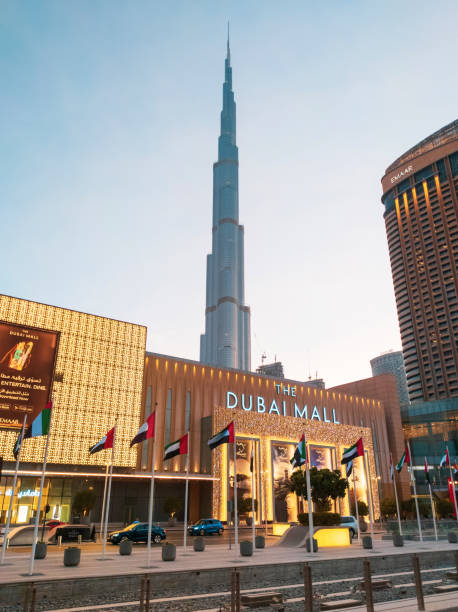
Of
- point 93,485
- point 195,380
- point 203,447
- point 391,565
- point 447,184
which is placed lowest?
point 391,565

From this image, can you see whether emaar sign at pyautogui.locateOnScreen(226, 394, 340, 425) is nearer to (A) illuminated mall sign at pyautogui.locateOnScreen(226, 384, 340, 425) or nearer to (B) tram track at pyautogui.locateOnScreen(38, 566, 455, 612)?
(A) illuminated mall sign at pyautogui.locateOnScreen(226, 384, 340, 425)

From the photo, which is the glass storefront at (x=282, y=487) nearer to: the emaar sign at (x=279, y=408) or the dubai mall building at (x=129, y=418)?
the dubai mall building at (x=129, y=418)

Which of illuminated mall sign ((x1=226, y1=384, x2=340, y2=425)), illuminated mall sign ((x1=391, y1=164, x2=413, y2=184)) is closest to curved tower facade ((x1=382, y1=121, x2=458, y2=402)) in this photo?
illuminated mall sign ((x1=391, y1=164, x2=413, y2=184))

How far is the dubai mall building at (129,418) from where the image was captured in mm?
54969

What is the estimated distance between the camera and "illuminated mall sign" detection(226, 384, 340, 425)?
73.9 metres

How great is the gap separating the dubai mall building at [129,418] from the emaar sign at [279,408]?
0.21 m

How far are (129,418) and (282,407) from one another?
28.0 metres

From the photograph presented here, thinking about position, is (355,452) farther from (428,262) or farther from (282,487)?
(428,262)

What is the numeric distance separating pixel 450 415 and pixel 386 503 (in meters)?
37.4

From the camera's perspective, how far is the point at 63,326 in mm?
60375

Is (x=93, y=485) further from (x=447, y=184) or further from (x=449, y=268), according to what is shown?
(x=447, y=184)

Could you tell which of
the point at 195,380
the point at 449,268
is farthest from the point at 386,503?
the point at 449,268

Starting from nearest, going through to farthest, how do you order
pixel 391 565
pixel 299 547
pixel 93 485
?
pixel 391 565 → pixel 299 547 → pixel 93 485

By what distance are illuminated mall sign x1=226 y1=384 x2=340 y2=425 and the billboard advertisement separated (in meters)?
26.2
